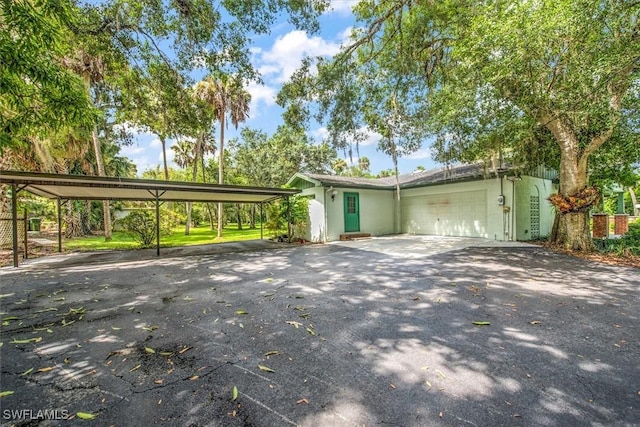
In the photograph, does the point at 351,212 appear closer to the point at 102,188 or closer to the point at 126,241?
the point at 102,188

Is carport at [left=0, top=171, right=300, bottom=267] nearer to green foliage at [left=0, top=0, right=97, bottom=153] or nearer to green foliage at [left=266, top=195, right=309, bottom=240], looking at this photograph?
green foliage at [left=266, top=195, right=309, bottom=240]

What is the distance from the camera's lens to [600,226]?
11.1 m

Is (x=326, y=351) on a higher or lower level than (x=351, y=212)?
lower

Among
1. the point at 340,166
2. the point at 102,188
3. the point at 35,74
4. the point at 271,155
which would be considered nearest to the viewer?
the point at 35,74

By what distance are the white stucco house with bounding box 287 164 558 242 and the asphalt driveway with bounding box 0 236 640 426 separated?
568 cm

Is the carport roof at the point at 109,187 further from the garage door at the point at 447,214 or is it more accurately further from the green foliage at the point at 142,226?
the garage door at the point at 447,214

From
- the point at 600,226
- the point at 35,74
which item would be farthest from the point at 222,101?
the point at 600,226

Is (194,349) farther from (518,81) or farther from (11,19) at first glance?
(518,81)

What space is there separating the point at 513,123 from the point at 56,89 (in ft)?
32.1

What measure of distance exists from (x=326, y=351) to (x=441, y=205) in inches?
470

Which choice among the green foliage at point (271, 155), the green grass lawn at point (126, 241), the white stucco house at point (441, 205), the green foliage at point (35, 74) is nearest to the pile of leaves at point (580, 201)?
the white stucco house at point (441, 205)

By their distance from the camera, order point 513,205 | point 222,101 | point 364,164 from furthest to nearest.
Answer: point 364,164 → point 222,101 → point 513,205

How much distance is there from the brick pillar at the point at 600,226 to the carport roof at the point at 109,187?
40.9ft

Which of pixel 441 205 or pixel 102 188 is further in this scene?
pixel 441 205
